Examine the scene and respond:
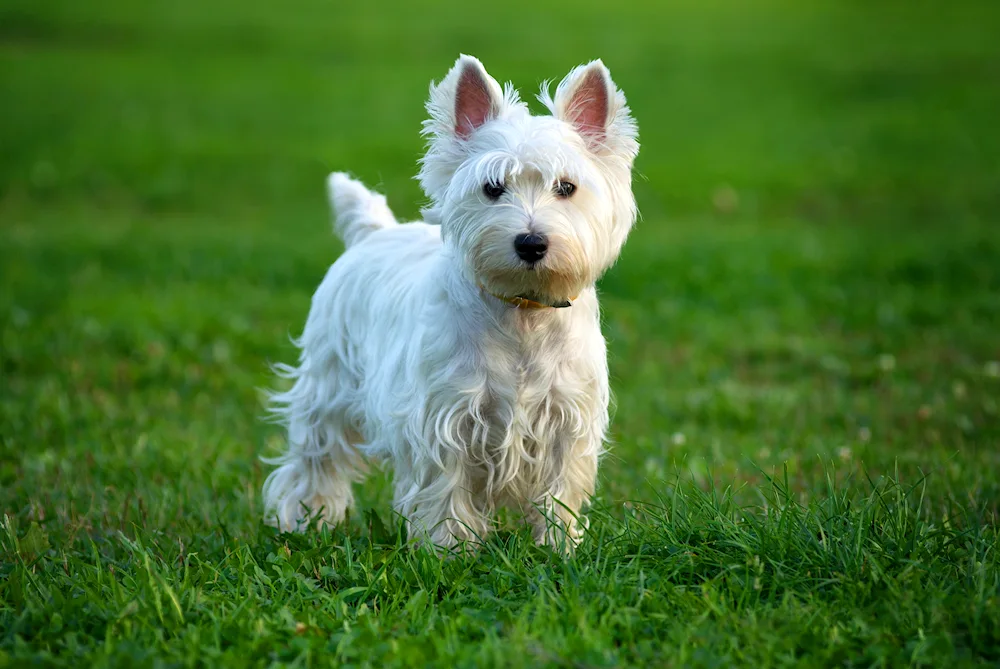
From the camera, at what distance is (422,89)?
2267 centimetres

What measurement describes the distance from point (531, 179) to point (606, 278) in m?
7.44

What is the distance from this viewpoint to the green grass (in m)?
3.69

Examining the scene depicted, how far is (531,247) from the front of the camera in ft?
13.5

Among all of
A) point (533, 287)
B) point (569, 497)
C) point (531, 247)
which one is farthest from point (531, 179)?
point (569, 497)

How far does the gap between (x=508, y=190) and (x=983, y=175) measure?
1488 centimetres

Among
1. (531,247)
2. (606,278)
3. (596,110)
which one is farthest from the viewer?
(606,278)

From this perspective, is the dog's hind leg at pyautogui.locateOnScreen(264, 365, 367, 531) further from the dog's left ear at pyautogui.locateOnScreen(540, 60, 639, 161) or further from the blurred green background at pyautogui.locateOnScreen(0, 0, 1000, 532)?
the dog's left ear at pyautogui.locateOnScreen(540, 60, 639, 161)

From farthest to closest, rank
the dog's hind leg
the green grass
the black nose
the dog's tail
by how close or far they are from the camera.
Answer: the dog's tail → the dog's hind leg → the black nose → the green grass

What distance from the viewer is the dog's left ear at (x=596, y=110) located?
441cm

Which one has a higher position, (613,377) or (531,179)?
(531,179)

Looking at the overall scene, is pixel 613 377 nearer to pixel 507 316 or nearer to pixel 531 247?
pixel 507 316

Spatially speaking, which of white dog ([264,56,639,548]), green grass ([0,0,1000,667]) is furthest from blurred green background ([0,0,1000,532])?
white dog ([264,56,639,548])

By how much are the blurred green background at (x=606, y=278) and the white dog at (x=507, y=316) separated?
3.31ft

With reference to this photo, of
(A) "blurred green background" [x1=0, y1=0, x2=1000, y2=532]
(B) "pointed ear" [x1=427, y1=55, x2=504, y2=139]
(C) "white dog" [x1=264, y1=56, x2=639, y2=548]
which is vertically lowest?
(A) "blurred green background" [x1=0, y1=0, x2=1000, y2=532]
